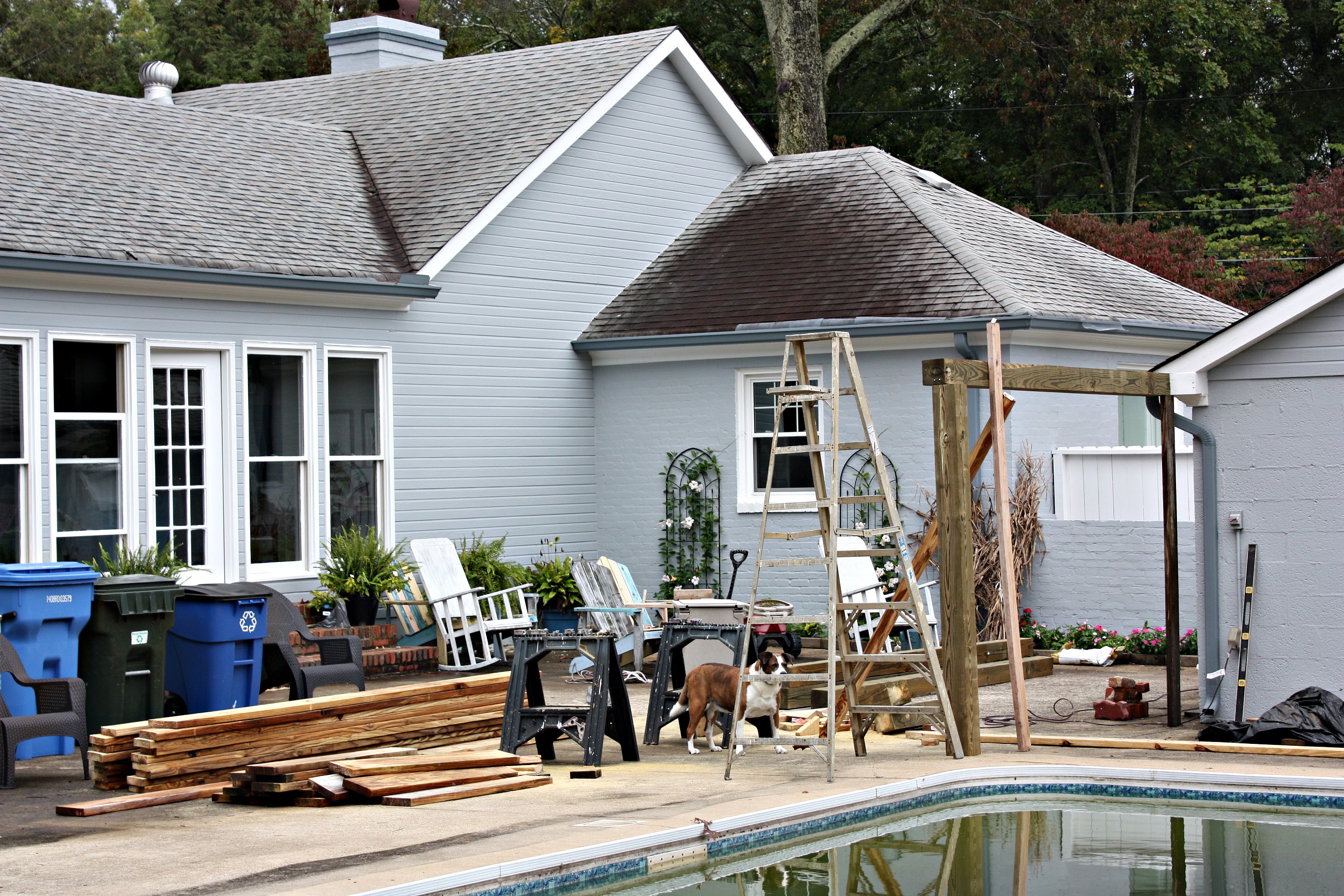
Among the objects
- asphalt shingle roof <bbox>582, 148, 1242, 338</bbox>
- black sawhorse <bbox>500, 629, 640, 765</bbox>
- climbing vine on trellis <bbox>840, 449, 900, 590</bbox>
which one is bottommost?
black sawhorse <bbox>500, 629, 640, 765</bbox>

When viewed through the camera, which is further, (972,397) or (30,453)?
(972,397)

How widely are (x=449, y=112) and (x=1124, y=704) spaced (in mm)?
10960

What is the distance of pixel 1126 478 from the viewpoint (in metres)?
14.4

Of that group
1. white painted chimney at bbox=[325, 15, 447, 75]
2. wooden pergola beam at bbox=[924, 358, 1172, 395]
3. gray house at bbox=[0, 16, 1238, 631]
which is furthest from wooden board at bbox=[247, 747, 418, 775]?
white painted chimney at bbox=[325, 15, 447, 75]

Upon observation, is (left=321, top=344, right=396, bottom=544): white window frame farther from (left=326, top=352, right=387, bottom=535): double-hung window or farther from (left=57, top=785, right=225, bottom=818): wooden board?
(left=57, top=785, right=225, bottom=818): wooden board

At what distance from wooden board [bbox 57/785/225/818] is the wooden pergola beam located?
4513 millimetres

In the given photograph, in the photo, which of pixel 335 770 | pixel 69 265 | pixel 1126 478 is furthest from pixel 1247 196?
pixel 335 770

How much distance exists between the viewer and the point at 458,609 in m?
13.9

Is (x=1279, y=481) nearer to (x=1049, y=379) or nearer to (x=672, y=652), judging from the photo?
(x=1049, y=379)

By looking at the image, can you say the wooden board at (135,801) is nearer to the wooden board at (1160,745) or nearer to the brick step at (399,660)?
the wooden board at (1160,745)

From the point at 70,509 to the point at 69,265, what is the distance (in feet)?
6.31

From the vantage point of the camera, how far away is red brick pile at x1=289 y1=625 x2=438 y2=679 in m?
13.1

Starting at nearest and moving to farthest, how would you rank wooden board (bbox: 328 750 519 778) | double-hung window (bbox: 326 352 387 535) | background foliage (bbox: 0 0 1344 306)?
wooden board (bbox: 328 750 519 778) → double-hung window (bbox: 326 352 387 535) → background foliage (bbox: 0 0 1344 306)

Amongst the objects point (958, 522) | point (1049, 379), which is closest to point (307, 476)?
point (958, 522)
